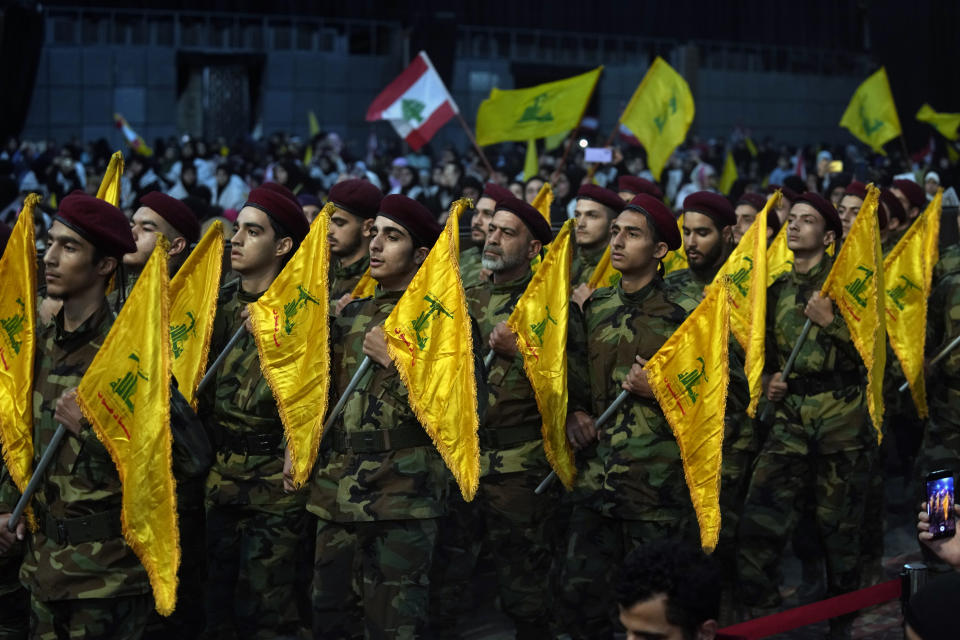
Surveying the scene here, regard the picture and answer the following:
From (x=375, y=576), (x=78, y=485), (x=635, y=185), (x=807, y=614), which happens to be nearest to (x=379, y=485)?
(x=375, y=576)

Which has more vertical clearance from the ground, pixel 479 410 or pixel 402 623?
pixel 479 410

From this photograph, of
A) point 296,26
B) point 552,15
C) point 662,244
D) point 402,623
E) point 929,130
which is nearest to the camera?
point 402,623

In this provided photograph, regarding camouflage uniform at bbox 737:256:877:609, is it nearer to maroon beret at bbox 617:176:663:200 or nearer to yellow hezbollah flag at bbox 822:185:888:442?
yellow hezbollah flag at bbox 822:185:888:442

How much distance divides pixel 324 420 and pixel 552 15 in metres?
31.3

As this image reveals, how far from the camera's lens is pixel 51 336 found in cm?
513

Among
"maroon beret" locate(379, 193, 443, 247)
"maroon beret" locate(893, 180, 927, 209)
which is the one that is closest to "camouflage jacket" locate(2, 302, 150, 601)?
"maroon beret" locate(379, 193, 443, 247)

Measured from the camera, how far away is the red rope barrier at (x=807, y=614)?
14.4 ft

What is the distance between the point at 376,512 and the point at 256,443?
2.75ft

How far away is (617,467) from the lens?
20.1 ft

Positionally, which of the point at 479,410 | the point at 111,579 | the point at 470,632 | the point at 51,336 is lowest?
the point at 470,632

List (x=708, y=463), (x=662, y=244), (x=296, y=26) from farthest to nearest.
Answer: (x=296, y=26) < (x=662, y=244) < (x=708, y=463)

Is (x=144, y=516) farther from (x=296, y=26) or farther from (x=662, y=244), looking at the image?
(x=296, y=26)

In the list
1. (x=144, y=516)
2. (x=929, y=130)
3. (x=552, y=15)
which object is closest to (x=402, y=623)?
(x=144, y=516)

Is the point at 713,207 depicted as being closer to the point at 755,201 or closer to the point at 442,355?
the point at 755,201
